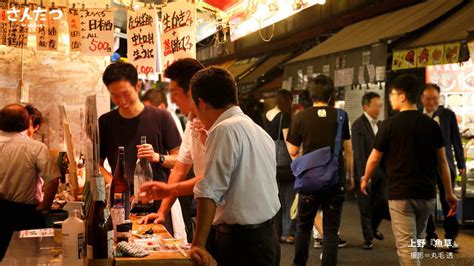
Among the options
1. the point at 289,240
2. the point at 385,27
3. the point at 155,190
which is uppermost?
the point at 385,27

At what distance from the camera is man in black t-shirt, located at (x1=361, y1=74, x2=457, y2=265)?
601cm

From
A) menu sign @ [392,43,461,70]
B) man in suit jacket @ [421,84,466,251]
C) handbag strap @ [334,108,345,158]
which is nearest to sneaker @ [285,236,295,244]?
man in suit jacket @ [421,84,466,251]

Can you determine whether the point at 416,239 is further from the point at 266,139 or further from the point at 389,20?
the point at 389,20

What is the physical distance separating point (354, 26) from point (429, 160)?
8.79 metres

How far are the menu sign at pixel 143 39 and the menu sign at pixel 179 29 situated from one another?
150 mm

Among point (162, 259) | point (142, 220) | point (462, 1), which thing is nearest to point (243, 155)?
point (162, 259)

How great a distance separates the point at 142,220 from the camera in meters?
4.59

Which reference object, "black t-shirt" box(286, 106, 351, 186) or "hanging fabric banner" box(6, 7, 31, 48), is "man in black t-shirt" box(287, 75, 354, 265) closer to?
"black t-shirt" box(286, 106, 351, 186)

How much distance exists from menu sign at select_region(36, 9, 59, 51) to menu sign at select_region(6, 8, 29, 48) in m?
0.15

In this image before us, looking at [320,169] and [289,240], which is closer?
[320,169]

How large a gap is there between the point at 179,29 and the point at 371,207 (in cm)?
467

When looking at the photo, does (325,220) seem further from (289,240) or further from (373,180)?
(289,240)

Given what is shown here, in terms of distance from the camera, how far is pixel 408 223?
598cm

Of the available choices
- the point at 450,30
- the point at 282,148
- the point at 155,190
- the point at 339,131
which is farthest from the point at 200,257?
the point at 450,30
